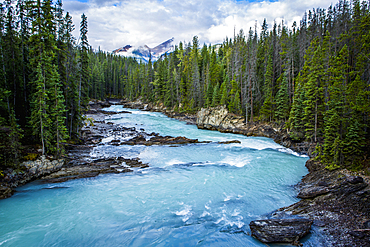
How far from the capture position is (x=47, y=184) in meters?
12.9

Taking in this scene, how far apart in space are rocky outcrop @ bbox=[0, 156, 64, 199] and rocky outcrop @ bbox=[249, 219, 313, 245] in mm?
14727

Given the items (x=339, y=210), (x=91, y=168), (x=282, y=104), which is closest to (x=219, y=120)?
(x=282, y=104)

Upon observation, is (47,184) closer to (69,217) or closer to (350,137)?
(69,217)

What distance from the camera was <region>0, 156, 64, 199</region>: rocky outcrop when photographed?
37.7ft

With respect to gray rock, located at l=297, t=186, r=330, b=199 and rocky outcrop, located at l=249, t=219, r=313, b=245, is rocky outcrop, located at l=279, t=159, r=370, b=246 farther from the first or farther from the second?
rocky outcrop, located at l=249, t=219, r=313, b=245

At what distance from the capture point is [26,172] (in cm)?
1303

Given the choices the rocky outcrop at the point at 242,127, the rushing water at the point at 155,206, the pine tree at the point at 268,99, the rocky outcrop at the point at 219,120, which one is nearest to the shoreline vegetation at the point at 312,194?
the rushing water at the point at 155,206

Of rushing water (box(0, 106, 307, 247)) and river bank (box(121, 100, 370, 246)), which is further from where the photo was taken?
rushing water (box(0, 106, 307, 247))

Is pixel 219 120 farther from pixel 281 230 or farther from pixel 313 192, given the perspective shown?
pixel 281 230

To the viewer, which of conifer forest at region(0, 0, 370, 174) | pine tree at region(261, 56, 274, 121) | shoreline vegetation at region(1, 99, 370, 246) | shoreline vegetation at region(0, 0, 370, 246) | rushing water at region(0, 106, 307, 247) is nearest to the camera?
shoreline vegetation at region(1, 99, 370, 246)

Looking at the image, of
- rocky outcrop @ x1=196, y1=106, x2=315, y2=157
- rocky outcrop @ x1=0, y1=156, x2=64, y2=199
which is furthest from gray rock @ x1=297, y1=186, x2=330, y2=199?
rocky outcrop @ x1=0, y1=156, x2=64, y2=199

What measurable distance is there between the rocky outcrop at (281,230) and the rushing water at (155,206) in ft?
1.48

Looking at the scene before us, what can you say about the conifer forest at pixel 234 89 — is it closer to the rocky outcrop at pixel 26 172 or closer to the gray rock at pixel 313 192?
the rocky outcrop at pixel 26 172

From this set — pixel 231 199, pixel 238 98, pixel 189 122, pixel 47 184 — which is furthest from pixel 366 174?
pixel 189 122
